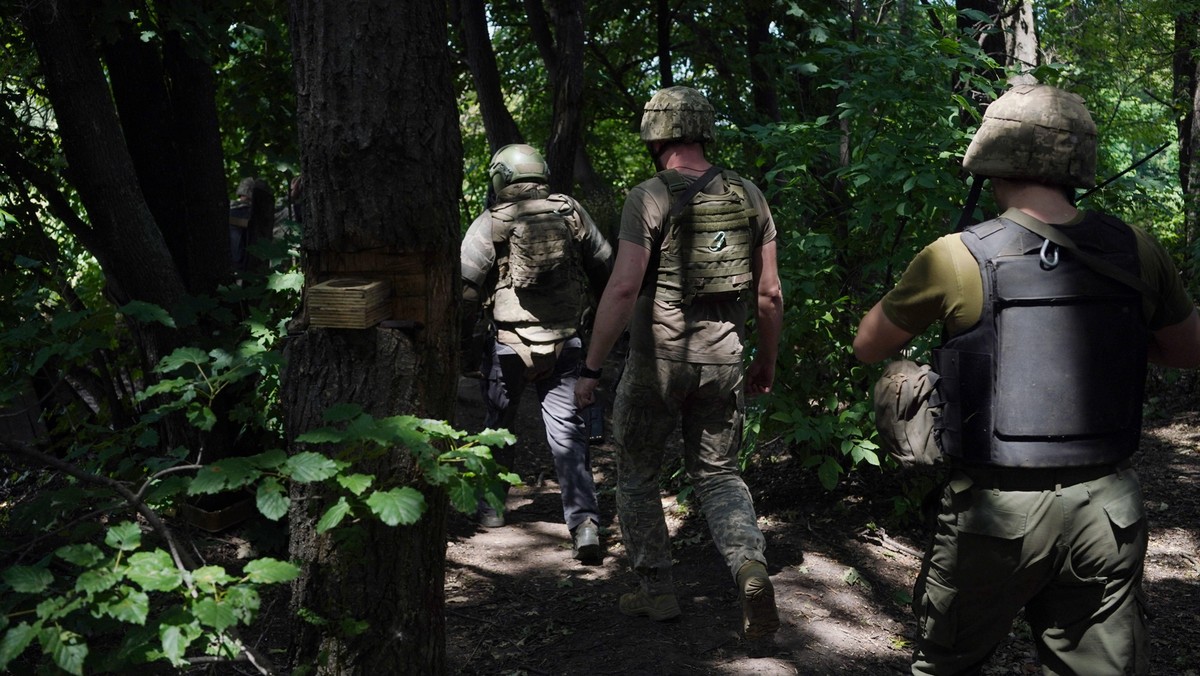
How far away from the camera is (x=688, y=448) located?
14.2 feet

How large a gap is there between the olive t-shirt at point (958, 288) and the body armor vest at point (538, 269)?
2677mm

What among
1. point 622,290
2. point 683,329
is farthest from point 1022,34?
point 622,290

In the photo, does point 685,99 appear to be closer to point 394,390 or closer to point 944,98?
point 944,98

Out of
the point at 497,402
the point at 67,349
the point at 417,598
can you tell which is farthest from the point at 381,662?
the point at 497,402

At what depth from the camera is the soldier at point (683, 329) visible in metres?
4.03

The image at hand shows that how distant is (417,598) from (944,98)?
136 inches

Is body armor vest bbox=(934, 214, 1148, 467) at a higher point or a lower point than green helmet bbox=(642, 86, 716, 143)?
lower

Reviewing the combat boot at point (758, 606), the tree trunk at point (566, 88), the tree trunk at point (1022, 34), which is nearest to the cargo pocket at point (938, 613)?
the combat boot at point (758, 606)

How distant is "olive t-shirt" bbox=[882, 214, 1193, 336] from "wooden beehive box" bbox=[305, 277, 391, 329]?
1449 mm

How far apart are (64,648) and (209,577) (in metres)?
0.29

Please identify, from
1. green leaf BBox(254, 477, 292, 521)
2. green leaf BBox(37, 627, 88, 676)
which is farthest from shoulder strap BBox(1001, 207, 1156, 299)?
green leaf BBox(37, 627, 88, 676)

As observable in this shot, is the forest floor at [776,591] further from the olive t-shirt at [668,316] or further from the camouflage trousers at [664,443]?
the olive t-shirt at [668,316]

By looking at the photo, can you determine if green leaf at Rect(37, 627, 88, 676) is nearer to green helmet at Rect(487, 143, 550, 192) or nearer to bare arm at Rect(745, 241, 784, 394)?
bare arm at Rect(745, 241, 784, 394)

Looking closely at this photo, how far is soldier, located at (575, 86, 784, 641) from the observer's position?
403 centimetres
